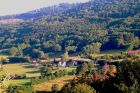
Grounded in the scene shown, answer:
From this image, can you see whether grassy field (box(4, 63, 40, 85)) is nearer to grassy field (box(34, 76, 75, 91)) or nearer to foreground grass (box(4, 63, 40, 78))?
foreground grass (box(4, 63, 40, 78))

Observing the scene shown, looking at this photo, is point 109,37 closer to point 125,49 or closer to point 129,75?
point 125,49

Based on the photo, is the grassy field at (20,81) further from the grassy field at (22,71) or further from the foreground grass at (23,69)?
the foreground grass at (23,69)

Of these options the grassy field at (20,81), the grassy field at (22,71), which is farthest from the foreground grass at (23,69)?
the grassy field at (20,81)

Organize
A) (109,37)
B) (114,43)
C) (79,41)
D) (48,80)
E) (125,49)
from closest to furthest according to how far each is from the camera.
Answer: (48,80) < (125,49) < (114,43) < (109,37) < (79,41)

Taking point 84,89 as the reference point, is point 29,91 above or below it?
below

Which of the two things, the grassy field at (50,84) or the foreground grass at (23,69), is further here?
the foreground grass at (23,69)

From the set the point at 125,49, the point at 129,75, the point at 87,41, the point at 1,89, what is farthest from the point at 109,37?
the point at 1,89

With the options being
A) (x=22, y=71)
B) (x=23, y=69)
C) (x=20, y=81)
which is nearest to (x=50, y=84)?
(x=20, y=81)

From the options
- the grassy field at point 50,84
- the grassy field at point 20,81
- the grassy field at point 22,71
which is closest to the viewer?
the grassy field at point 50,84

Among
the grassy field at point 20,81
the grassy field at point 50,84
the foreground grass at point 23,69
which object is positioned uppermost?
the grassy field at point 50,84

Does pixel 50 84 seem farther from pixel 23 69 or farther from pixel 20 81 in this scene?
pixel 23 69

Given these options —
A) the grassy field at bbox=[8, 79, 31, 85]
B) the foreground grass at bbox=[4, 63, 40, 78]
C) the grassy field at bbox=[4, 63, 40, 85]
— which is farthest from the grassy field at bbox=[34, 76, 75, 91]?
the foreground grass at bbox=[4, 63, 40, 78]
